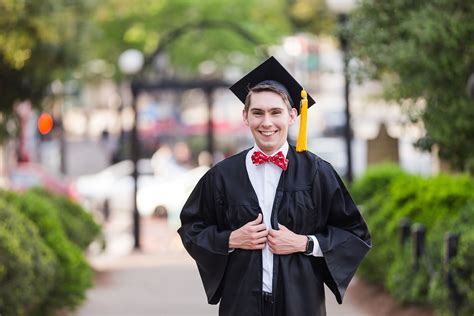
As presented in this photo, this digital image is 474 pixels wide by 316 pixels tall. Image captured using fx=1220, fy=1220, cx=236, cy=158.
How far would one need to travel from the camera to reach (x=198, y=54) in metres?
37.7

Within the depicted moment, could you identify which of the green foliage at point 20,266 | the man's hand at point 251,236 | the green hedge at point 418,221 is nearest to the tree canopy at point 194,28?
the green hedge at point 418,221

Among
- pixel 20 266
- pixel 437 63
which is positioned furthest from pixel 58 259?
pixel 437 63

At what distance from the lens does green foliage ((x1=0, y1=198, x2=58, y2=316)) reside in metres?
8.93

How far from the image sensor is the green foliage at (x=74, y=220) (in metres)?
14.5

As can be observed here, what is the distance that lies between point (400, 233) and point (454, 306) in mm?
2787

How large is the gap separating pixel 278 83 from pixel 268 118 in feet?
0.71

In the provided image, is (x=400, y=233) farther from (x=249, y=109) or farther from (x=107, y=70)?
(x=107, y=70)

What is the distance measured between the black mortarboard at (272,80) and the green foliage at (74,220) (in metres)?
9.00

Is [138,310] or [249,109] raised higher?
[249,109]

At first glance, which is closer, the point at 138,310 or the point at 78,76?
the point at 138,310

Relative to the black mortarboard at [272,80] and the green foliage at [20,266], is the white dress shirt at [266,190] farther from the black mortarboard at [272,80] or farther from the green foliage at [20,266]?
the green foliage at [20,266]

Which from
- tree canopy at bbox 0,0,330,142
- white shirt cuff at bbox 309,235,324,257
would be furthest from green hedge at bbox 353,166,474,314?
tree canopy at bbox 0,0,330,142

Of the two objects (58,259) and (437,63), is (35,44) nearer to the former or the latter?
(58,259)

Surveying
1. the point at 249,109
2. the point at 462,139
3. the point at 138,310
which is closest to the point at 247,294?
the point at 249,109
